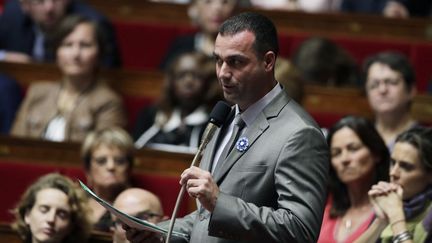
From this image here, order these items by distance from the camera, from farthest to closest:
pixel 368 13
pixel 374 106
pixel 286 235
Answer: pixel 368 13, pixel 374 106, pixel 286 235

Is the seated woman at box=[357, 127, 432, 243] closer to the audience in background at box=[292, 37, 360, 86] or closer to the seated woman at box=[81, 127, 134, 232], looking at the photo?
the seated woman at box=[81, 127, 134, 232]

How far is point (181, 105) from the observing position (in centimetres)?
241

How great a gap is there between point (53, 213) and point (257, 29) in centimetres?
69

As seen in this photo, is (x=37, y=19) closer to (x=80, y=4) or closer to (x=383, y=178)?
(x=80, y=4)

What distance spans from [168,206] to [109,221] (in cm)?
19

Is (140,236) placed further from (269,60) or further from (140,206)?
(140,206)

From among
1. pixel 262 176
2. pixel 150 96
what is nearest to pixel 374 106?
pixel 150 96

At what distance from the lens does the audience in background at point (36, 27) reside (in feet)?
8.84

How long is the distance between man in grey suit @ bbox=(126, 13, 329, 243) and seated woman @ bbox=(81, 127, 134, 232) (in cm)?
80

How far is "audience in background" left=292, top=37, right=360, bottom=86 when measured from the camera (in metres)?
2.52

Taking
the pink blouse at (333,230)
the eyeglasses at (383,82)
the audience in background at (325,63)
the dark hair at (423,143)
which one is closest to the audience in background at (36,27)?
the audience in background at (325,63)

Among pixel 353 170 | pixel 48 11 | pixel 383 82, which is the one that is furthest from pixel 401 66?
pixel 48 11

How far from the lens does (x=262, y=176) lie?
1.23 meters

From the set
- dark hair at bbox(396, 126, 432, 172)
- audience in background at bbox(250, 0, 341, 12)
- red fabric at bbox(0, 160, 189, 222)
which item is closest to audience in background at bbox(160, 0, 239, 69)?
audience in background at bbox(250, 0, 341, 12)
